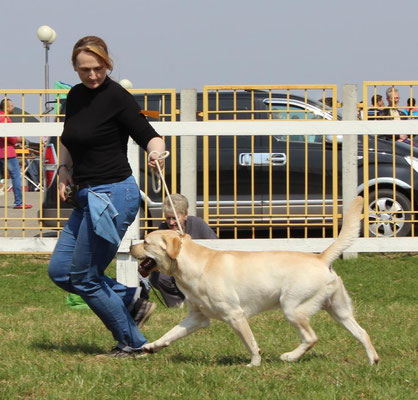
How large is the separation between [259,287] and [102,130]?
50.8 inches

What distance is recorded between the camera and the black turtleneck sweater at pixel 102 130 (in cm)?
532

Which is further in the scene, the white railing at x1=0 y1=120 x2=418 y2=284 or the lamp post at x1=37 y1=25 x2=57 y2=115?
the lamp post at x1=37 y1=25 x2=57 y2=115

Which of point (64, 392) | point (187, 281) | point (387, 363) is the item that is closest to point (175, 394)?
point (64, 392)

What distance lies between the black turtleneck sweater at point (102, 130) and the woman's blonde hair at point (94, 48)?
185 millimetres

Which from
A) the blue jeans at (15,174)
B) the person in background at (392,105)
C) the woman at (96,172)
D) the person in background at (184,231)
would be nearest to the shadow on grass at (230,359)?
the woman at (96,172)

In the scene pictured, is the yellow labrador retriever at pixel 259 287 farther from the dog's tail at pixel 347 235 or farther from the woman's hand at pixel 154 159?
the woman's hand at pixel 154 159

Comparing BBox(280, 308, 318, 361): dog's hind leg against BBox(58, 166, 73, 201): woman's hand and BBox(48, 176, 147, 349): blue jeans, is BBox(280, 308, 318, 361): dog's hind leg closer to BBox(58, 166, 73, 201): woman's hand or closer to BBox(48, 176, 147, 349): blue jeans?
BBox(48, 176, 147, 349): blue jeans

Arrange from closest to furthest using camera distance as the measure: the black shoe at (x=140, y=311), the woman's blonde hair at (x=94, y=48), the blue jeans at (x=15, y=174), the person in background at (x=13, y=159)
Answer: the woman's blonde hair at (x=94, y=48)
the black shoe at (x=140, y=311)
the person in background at (x=13, y=159)
the blue jeans at (x=15, y=174)

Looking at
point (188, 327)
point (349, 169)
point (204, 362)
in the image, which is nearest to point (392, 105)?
point (349, 169)

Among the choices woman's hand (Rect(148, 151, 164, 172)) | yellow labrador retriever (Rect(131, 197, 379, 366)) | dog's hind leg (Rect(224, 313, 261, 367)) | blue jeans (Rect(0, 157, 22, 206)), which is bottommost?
dog's hind leg (Rect(224, 313, 261, 367))

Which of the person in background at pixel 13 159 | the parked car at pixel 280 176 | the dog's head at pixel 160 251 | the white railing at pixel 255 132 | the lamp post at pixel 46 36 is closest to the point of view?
the dog's head at pixel 160 251

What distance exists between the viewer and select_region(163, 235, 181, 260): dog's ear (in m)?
5.51

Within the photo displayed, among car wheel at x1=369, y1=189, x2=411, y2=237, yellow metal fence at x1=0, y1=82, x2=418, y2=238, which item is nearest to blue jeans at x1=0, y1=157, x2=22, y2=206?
yellow metal fence at x1=0, y1=82, x2=418, y2=238

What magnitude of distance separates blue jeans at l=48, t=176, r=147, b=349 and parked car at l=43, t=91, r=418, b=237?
4.86m
